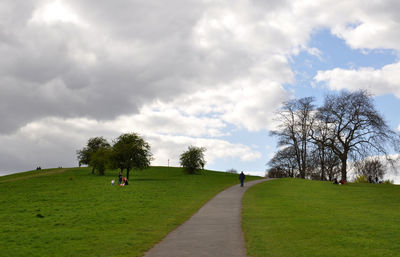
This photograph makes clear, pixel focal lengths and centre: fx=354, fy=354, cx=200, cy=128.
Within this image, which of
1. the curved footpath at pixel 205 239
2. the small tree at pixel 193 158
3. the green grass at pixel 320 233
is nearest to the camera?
the curved footpath at pixel 205 239

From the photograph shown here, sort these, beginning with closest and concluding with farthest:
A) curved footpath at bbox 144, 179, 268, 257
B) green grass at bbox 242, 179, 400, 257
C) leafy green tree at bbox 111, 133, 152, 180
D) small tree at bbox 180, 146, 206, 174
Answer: curved footpath at bbox 144, 179, 268, 257 → green grass at bbox 242, 179, 400, 257 → leafy green tree at bbox 111, 133, 152, 180 → small tree at bbox 180, 146, 206, 174

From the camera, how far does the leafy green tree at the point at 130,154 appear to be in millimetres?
58594

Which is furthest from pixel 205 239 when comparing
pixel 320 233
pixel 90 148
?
pixel 90 148

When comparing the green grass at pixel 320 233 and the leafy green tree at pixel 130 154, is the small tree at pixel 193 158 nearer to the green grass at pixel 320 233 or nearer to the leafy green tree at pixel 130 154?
the leafy green tree at pixel 130 154

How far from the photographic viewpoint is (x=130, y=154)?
59000 mm

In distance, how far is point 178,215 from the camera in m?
19.6

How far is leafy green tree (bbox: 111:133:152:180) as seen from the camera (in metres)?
58.6

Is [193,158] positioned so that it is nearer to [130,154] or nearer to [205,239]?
[130,154]

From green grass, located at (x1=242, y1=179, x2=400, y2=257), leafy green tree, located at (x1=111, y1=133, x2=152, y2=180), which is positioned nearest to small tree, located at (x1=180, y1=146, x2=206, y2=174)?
leafy green tree, located at (x1=111, y1=133, x2=152, y2=180)

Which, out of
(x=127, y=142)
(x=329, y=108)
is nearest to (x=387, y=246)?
(x=329, y=108)

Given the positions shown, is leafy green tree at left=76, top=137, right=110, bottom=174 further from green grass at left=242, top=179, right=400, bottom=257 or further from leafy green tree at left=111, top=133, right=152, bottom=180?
green grass at left=242, top=179, right=400, bottom=257

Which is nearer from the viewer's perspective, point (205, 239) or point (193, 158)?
point (205, 239)

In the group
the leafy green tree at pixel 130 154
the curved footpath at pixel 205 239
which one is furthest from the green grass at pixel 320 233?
the leafy green tree at pixel 130 154

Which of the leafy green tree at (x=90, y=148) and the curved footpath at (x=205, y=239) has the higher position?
the leafy green tree at (x=90, y=148)
